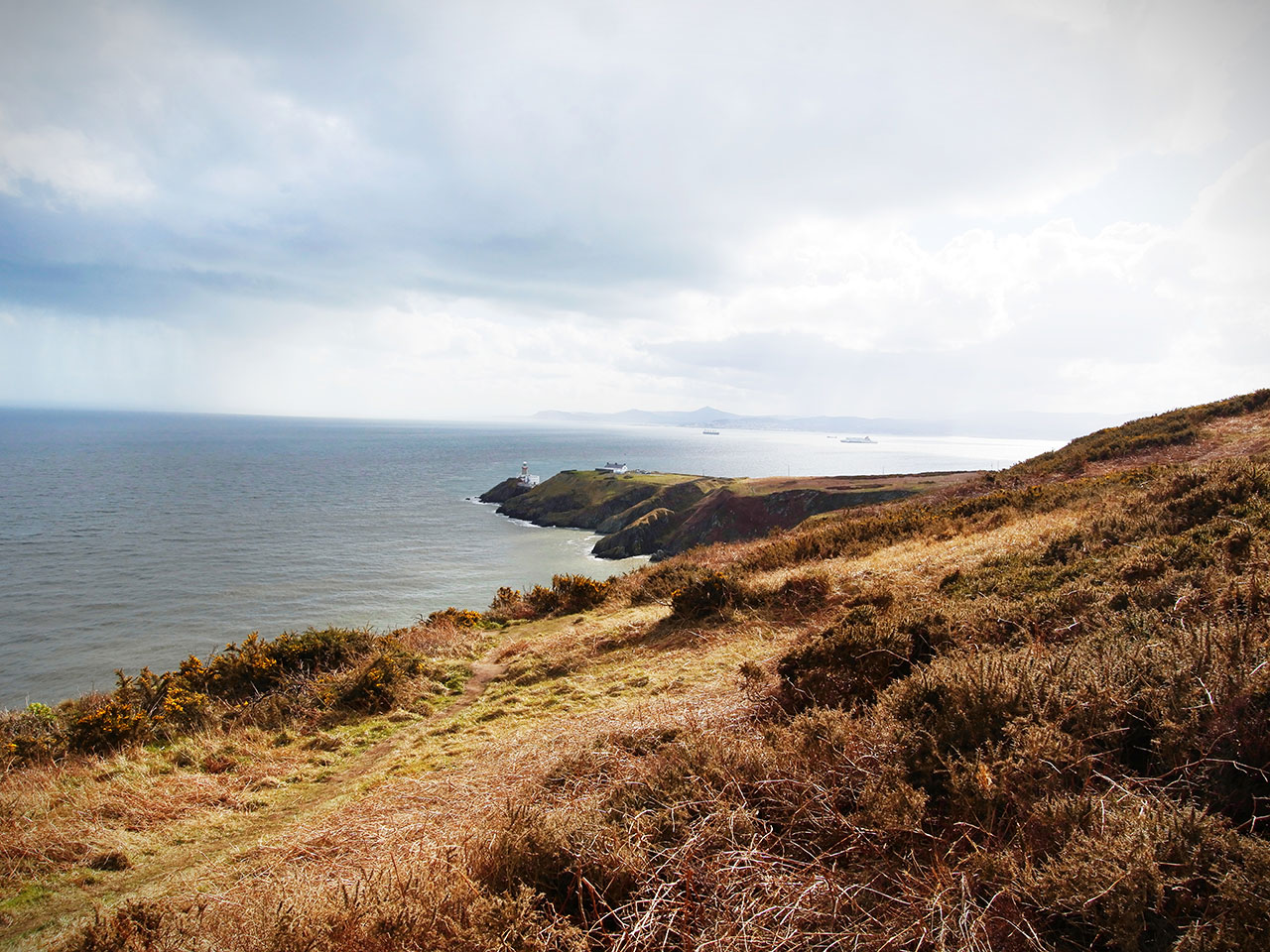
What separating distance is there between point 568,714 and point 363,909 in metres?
4.81

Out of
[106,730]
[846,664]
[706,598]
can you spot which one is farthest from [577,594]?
[846,664]

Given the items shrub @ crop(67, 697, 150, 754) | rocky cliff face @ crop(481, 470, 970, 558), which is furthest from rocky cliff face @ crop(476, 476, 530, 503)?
shrub @ crop(67, 697, 150, 754)

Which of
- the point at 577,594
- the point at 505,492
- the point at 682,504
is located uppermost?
the point at 577,594

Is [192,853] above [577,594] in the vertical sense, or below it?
below

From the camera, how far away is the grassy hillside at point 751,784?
2.73 m

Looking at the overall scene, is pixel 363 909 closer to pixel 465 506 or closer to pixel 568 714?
pixel 568 714

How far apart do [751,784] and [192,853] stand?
5.37 meters

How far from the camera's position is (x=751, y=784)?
402cm

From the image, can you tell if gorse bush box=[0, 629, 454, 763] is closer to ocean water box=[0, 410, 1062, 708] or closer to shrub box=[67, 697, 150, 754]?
shrub box=[67, 697, 150, 754]

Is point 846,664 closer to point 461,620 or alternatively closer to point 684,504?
point 461,620

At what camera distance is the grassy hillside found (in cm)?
273

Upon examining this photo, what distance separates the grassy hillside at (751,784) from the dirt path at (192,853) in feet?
0.12

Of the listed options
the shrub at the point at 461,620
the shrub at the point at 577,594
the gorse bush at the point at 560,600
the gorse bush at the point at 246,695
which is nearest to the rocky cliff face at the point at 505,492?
the gorse bush at the point at 560,600

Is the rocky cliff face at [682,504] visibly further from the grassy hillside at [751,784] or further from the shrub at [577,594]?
the grassy hillside at [751,784]
